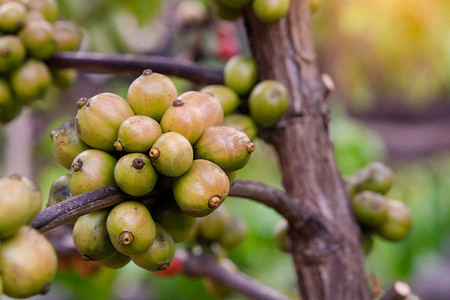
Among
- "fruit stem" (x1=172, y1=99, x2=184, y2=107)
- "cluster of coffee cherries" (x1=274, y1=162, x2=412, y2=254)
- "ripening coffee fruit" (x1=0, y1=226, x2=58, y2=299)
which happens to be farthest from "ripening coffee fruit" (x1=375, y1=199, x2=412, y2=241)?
"ripening coffee fruit" (x1=0, y1=226, x2=58, y2=299)

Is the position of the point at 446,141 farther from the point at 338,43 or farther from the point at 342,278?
the point at 342,278

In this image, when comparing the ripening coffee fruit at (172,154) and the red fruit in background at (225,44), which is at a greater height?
the ripening coffee fruit at (172,154)

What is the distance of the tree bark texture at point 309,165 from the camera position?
155 centimetres

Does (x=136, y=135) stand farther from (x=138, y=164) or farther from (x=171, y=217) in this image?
(x=171, y=217)

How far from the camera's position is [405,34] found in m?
4.53

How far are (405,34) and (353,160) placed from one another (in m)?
1.41

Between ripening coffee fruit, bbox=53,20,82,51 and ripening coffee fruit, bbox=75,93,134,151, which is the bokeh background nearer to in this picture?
ripening coffee fruit, bbox=53,20,82,51

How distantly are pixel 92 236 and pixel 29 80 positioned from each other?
2.90 feet

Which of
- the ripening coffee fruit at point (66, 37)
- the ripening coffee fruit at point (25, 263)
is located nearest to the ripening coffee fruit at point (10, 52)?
the ripening coffee fruit at point (66, 37)

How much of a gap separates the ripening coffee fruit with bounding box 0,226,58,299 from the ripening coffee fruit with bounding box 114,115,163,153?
25cm

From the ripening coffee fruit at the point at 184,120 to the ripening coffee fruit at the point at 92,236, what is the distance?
0.71ft

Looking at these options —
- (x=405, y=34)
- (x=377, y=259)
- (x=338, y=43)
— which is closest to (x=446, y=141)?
(x=338, y=43)

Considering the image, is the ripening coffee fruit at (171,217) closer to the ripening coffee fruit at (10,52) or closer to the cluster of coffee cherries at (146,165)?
the cluster of coffee cherries at (146,165)

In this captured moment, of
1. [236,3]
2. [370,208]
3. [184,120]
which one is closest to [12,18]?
[236,3]
